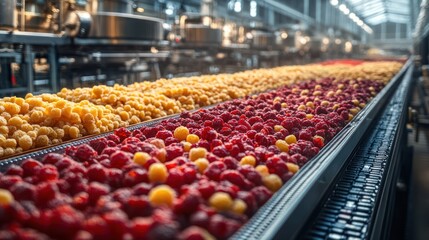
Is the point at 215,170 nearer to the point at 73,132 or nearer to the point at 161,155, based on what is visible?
the point at 161,155

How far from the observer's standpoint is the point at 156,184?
1.49m

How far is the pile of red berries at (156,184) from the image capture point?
1130 millimetres

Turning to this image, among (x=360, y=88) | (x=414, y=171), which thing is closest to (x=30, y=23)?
(x=360, y=88)

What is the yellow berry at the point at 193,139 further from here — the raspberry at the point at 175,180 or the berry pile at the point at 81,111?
the berry pile at the point at 81,111

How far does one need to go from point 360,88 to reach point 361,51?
32.5 meters

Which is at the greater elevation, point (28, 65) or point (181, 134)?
point (28, 65)

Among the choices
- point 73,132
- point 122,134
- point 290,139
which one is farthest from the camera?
point 73,132

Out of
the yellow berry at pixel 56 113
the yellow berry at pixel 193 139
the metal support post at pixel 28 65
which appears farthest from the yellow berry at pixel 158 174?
the metal support post at pixel 28 65

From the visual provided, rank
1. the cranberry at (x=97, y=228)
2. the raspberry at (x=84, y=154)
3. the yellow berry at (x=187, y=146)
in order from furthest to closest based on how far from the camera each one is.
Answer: the yellow berry at (x=187, y=146) < the raspberry at (x=84, y=154) < the cranberry at (x=97, y=228)

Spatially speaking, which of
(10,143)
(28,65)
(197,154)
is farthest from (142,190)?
(28,65)

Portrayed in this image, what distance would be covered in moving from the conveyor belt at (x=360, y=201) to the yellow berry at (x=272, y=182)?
236 mm

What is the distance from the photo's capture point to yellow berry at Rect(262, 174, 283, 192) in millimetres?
1648

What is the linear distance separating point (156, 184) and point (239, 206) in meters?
0.33

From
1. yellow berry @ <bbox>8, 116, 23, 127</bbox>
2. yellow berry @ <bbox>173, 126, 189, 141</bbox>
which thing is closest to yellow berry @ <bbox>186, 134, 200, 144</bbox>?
yellow berry @ <bbox>173, 126, 189, 141</bbox>
